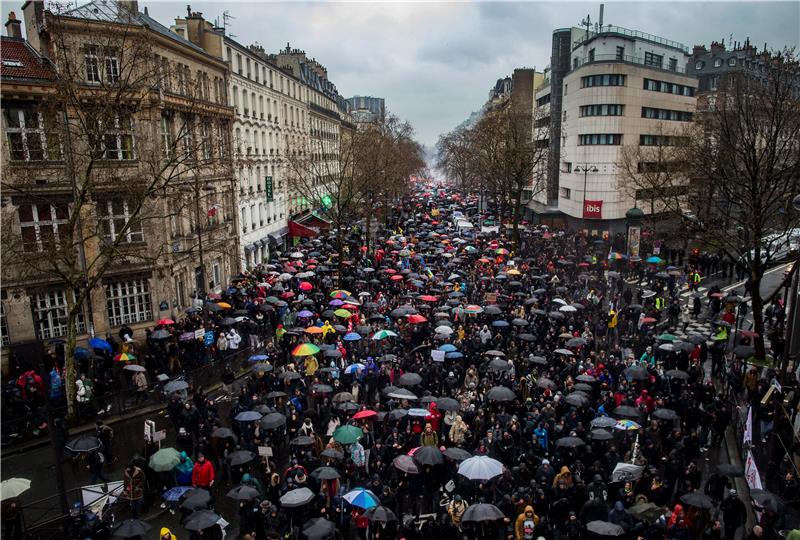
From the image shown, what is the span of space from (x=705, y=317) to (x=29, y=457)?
29647 mm

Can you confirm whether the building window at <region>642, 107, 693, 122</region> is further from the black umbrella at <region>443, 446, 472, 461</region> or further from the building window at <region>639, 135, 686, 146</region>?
the black umbrella at <region>443, 446, 472, 461</region>

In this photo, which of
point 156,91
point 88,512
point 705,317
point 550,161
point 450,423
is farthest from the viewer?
point 550,161

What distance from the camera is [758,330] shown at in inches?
810

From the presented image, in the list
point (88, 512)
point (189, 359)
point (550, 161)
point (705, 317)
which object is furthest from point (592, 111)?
point (88, 512)

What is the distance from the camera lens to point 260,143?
47.1 metres

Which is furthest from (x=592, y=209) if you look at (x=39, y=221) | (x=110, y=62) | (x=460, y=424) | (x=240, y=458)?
(x=240, y=458)

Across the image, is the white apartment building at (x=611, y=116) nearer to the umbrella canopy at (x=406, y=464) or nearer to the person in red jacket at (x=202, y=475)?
the umbrella canopy at (x=406, y=464)

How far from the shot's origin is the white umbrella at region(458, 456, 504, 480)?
1184cm

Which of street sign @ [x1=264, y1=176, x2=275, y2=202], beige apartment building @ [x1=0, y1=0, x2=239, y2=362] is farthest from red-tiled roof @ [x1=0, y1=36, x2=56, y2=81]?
street sign @ [x1=264, y1=176, x2=275, y2=202]

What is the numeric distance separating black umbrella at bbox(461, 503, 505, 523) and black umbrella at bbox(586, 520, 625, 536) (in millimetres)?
1664

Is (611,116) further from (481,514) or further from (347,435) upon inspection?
(481,514)

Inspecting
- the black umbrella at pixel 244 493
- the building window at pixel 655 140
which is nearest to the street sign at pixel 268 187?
the building window at pixel 655 140

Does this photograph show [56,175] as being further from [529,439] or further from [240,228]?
[529,439]

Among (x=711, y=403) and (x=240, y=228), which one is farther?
(x=240, y=228)
